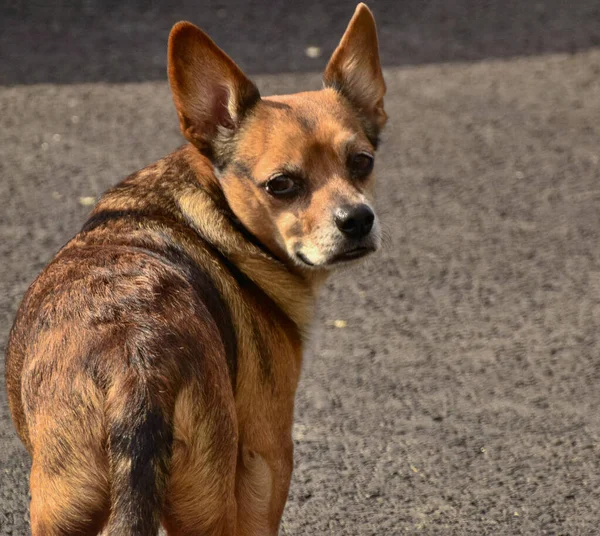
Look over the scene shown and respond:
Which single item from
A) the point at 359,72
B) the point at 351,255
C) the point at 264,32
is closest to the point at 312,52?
the point at 264,32

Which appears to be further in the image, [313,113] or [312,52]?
[312,52]

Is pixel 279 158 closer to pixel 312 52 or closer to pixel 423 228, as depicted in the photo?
pixel 423 228

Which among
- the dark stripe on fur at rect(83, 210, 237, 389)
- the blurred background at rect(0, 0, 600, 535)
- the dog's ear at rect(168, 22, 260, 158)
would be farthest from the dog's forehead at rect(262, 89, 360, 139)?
the blurred background at rect(0, 0, 600, 535)

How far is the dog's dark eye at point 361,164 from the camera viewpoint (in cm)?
355

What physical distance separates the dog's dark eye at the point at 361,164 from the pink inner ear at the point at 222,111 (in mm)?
456

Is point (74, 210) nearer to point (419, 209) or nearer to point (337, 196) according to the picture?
point (419, 209)

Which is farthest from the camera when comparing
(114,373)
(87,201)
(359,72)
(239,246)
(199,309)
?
(87,201)

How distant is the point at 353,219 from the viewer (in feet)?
11.1

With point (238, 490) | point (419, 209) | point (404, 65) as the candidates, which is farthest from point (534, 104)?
point (238, 490)

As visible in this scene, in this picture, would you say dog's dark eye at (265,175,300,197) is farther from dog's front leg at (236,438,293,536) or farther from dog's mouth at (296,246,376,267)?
dog's front leg at (236,438,293,536)

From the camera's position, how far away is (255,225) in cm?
345

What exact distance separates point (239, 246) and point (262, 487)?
0.81 meters

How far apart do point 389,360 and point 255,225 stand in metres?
1.52

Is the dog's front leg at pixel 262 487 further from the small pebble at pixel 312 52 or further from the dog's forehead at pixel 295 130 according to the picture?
the small pebble at pixel 312 52
